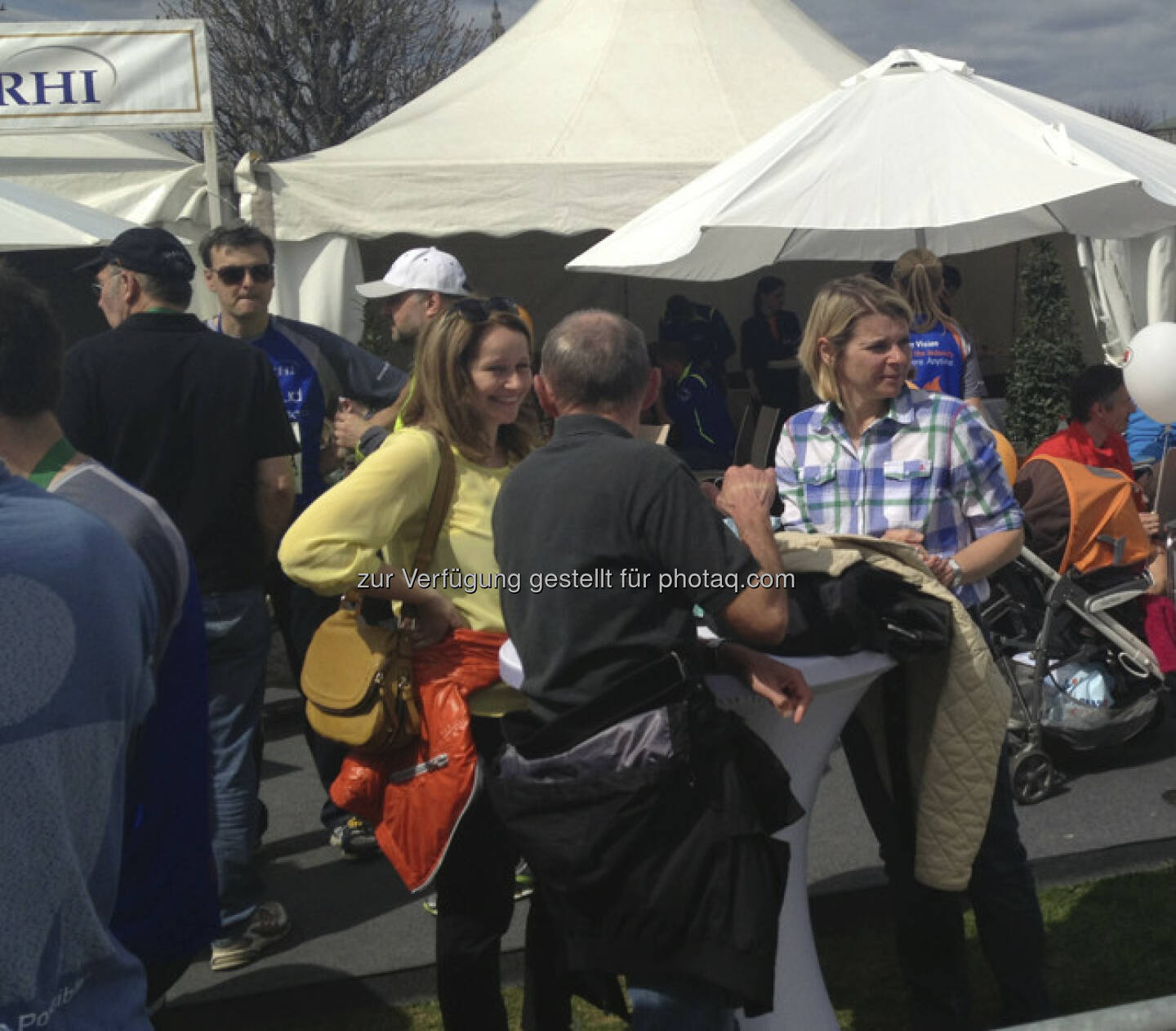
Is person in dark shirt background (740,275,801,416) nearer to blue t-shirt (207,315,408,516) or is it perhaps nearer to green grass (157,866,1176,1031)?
blue t-shirt (207,315,408,516)

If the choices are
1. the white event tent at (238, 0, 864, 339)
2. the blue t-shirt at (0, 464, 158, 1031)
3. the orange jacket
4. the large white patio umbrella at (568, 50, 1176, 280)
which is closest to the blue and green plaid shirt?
the orange jacket

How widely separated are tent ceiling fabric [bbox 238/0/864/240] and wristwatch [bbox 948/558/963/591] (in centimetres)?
574

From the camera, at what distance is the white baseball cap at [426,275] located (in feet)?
13.8

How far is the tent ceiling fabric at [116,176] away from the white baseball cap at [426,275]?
12.9 ft

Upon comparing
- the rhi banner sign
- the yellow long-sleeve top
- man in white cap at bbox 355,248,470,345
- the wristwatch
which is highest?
the rhi banner sign

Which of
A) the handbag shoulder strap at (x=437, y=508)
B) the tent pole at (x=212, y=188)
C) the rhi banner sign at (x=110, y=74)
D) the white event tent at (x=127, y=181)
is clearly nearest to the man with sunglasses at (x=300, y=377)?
the handbag shoulder strap at (x=437, y=508)

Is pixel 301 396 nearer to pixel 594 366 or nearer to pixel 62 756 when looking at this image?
pixel 594 366

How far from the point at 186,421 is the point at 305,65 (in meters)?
22.7

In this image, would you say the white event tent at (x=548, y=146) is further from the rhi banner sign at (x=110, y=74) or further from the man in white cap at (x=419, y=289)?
the man in white cap at (x=419, y=289)

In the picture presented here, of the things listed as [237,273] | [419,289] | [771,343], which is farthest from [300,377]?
[771,343]

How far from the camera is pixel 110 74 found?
7152mm

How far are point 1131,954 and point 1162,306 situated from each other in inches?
250

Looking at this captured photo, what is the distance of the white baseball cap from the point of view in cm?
420

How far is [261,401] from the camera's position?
3529 mm
